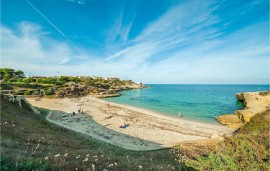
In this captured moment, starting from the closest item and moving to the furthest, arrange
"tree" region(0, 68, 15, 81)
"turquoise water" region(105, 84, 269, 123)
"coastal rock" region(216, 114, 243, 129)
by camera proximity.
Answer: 1. "coastal rock" region(216, 114, 243, 129)
2. "turquoise water" region(105, 84, 269, 123)
3. "tree" region(0, 68, 15, 81)

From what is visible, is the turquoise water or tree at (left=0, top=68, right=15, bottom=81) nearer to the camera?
the turquoise water

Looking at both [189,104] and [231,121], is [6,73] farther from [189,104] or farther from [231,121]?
[231,121]

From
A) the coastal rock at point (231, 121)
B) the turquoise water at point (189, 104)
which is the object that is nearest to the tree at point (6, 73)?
the turquoise water at point (189, 104)

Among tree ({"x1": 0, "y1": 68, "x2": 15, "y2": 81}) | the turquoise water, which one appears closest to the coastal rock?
the turquoise water

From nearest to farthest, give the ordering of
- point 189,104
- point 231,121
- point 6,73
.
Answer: point 231,121
point 189,104
point 6,73

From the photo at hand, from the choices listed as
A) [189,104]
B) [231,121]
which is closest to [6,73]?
[189,104]

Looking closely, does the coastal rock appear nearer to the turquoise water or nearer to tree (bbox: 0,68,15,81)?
the turquoise water

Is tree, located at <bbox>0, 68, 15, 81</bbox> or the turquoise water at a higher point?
tree, located at <bbox>0, 68, 15, 81</bbox>

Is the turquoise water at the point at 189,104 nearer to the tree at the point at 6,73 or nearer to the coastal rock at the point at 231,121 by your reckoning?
the coastal rock at the point at 231,121

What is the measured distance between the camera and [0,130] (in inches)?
311

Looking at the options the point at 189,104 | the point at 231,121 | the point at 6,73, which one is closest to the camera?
the point at 231,121

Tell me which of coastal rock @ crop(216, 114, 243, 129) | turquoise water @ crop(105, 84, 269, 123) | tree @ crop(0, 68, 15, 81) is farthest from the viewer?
tree @ crop(0, 68, 15, 81)

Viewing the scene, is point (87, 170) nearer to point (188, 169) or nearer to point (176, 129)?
point (188, 169)

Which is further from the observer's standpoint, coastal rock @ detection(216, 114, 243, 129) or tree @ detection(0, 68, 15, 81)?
tree @ detection(0, 68, 15, 81)
